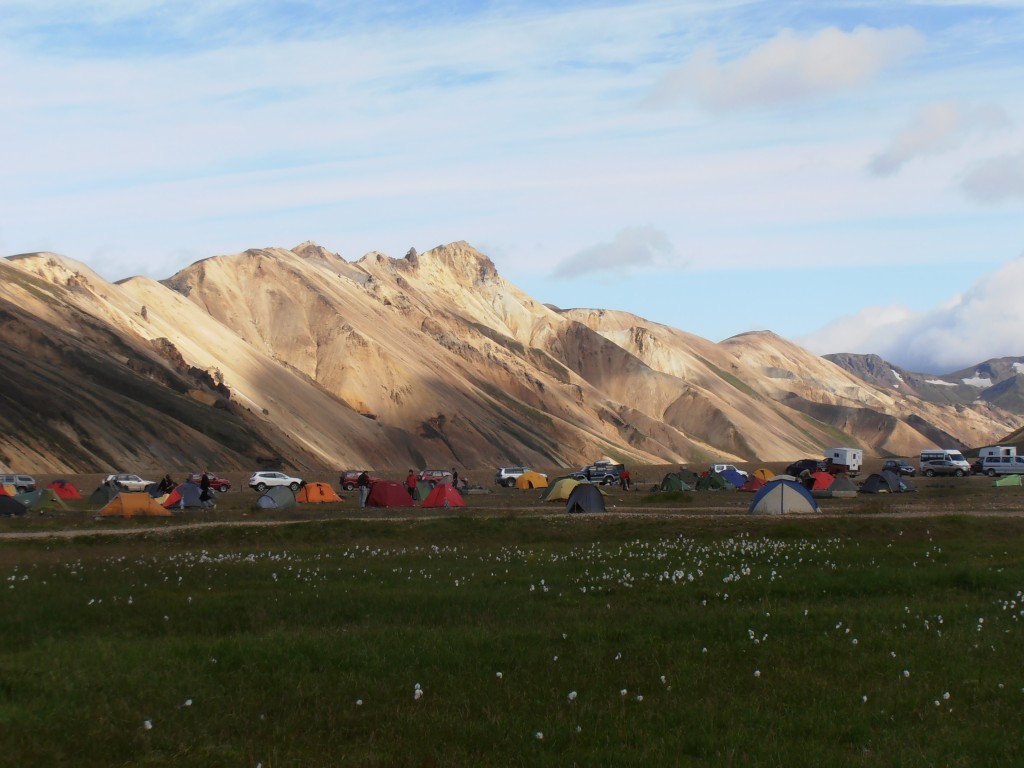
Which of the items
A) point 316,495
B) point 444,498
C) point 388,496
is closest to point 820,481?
point 444,498

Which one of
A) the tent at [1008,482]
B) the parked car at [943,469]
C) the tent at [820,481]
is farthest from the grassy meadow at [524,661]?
the parked car at [943,469]

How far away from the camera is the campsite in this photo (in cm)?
1032

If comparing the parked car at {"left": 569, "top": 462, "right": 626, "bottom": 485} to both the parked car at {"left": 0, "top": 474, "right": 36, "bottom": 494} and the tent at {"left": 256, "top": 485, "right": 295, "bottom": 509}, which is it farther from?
the parked car at {"left": 0, "top": 474, "right": 36, "bottom": 494}

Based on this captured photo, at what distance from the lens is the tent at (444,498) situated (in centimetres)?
5372

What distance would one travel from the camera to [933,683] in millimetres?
12305

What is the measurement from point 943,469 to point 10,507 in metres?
68.2

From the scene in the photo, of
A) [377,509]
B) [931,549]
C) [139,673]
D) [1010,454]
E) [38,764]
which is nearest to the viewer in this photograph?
[38,764]

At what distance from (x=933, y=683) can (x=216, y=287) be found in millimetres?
159651

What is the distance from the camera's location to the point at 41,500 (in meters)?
55.3

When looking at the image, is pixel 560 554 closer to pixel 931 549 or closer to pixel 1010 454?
pixel 931 549

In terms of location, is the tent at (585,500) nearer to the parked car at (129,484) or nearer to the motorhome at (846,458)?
the parked car at (129,484)

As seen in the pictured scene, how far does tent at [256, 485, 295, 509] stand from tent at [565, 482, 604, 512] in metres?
15.4

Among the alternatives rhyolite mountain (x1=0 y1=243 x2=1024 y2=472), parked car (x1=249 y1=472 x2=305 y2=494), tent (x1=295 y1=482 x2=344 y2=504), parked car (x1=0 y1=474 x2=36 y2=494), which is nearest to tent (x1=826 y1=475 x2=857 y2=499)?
tent (x1=295 y1=482 x2=344 y2=504)

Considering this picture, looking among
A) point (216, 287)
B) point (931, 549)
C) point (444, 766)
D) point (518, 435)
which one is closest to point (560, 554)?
point (931, 549)
